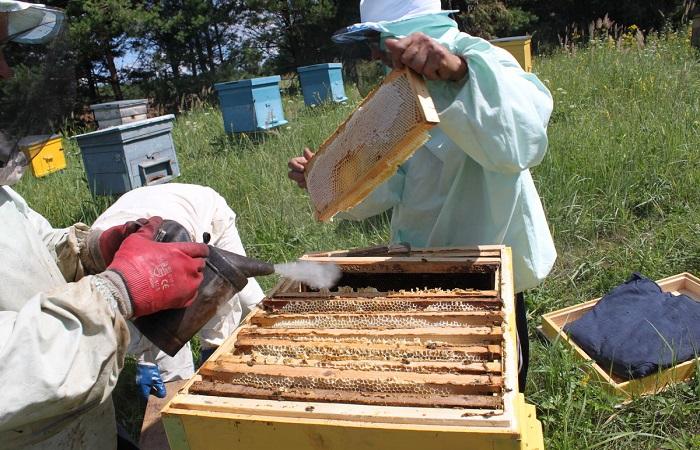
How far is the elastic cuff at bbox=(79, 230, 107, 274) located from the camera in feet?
6.44

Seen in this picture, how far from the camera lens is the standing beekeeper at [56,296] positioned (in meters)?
1.13

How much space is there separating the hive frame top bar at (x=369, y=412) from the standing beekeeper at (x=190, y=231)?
1654mm

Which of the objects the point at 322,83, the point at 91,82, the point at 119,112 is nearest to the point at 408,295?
the point at 119,112

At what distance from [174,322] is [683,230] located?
3.60 metres

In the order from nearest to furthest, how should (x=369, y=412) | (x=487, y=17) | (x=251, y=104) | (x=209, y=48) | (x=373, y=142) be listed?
(x=369, y=412), (x=373, y=142), (x=251, y=104), (x=487, y=17), (x=209, y=48)

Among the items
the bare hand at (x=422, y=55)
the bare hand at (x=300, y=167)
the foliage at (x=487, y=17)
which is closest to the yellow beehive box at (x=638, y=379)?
the bare hand at (x=300, y=167)

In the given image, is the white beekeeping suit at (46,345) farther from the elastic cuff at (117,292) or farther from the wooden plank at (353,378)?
the wooden plank at (353,378)

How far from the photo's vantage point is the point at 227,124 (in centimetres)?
673

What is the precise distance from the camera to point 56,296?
3.93 feet

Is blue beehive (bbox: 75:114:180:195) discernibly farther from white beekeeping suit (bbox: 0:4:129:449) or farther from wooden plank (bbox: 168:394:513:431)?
wooden plank (bbox: 168:394:513:431)

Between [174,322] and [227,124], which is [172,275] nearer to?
[174,322]

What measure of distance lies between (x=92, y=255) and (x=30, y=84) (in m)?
0.62

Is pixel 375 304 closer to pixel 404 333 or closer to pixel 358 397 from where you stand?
pixel 404 333

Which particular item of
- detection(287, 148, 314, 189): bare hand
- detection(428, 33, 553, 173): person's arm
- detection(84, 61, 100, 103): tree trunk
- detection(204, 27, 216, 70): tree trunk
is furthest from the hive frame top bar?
detection(204, 27, 216, 70): tree trunk
